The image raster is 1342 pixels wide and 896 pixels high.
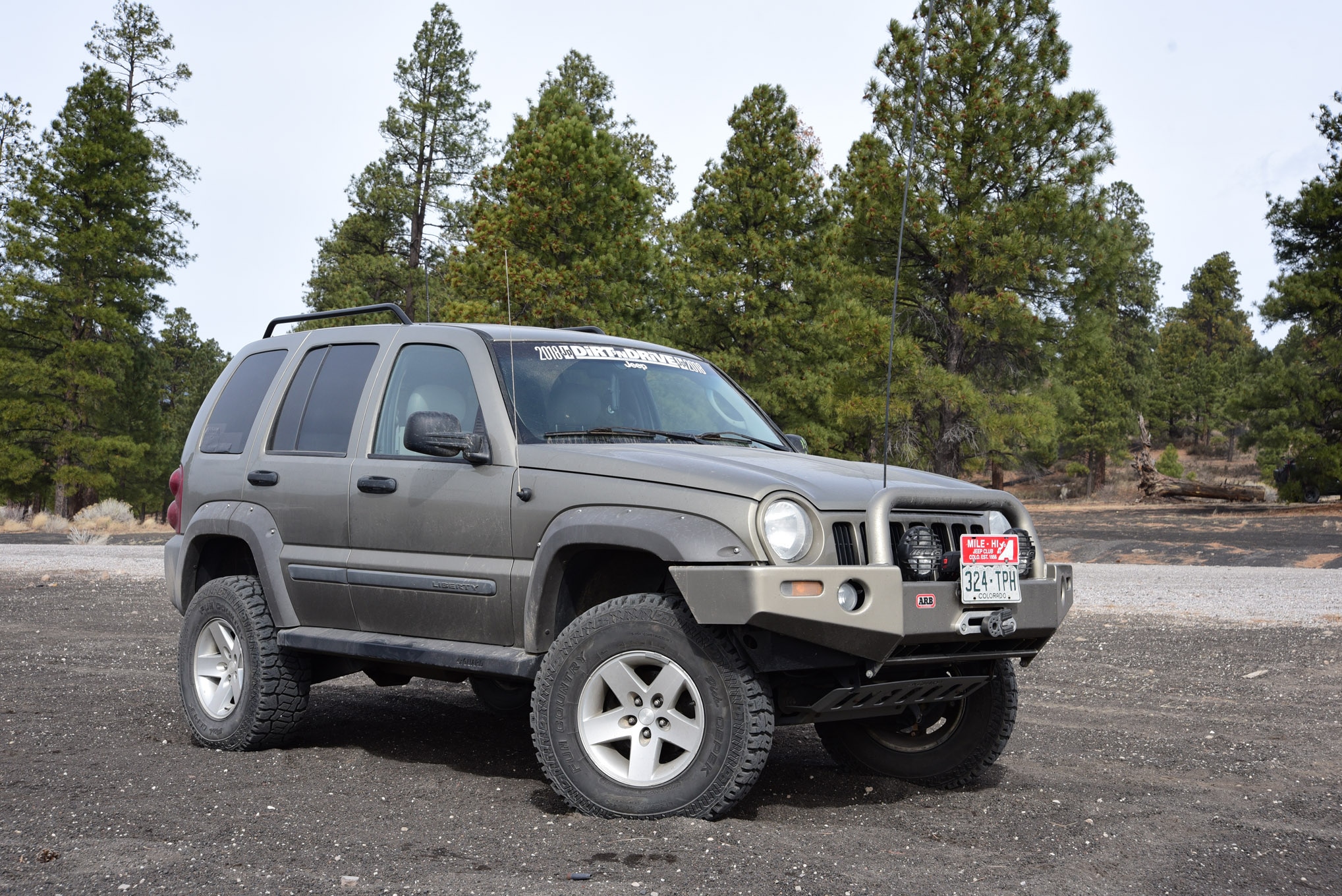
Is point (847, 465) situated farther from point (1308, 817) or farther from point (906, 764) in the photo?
point (1308, 817)

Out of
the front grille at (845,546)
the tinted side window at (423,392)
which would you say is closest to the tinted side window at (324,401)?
the tinted side window at (423,392)

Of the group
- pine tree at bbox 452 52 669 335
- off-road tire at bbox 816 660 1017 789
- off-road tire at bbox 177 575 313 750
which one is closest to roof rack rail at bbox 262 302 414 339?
off-road tire at bbox 177 575 313 750

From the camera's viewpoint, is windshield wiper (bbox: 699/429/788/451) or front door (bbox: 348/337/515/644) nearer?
front door (bbox: 348/337/515/644)

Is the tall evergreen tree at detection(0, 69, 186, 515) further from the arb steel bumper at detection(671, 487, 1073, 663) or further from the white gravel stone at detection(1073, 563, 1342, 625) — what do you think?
the arb steel bumper at detection(671, 487, 1073, 663)

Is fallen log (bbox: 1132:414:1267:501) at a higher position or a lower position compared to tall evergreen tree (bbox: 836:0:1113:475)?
lower

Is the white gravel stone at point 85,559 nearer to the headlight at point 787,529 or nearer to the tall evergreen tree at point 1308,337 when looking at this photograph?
the headlight at point 787,529

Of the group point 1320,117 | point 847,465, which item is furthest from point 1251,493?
point 847,465

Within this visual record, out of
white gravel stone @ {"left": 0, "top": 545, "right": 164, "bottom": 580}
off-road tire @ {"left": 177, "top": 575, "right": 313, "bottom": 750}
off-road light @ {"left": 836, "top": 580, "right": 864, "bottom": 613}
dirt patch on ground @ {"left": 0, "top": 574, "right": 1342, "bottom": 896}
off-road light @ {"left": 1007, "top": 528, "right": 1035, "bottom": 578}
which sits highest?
off-road light @ {"left": 1007, "top": 528, "right": 1035, "bottom": 578}

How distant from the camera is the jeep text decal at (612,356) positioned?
5.61m

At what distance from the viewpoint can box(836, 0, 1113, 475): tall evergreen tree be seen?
2503 centimetres

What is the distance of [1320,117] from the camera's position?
108 feet

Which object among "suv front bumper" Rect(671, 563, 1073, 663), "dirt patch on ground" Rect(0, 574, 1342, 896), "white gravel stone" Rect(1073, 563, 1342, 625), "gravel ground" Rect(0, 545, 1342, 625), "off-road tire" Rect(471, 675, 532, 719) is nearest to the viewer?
"dirt patch on ground" Rect(0, 574, 1342, 896)

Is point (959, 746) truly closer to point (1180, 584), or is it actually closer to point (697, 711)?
point (697, 711)

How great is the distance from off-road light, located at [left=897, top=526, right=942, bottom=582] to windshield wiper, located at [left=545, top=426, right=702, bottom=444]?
126 centimetres
